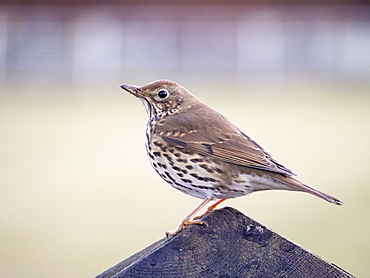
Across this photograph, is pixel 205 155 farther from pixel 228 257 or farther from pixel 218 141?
pixel 228 257

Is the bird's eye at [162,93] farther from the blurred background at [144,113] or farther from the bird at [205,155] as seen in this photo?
the blurred background at [144,113]

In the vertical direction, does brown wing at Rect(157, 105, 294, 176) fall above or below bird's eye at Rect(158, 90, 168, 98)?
below

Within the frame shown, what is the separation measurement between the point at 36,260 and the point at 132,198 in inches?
109

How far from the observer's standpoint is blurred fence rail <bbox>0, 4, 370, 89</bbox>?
25625mm

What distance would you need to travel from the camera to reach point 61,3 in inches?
1116

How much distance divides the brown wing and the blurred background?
3898 mm

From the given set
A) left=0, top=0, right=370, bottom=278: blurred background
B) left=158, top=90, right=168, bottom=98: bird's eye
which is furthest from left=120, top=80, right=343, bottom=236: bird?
left=0, top=0, right=370, bottom=278: blurred background

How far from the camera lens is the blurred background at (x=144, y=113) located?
28.5 ft

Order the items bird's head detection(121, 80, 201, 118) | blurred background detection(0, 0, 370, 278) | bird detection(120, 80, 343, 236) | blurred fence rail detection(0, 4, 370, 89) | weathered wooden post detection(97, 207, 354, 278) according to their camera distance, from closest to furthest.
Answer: weathered wooden post detection(97, 207, 354, 278), bird detection(120, 80, 343, 236), bird's head detection(121, 80, 201, 118), blurred background detection(0, 0, 370, 278), blurred fence rail detection(0, 4, 370, 89)

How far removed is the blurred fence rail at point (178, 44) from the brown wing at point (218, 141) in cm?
2105

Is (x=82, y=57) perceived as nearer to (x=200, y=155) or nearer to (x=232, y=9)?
(x=232, y=9)

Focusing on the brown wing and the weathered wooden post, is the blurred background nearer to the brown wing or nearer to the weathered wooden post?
the brown wing

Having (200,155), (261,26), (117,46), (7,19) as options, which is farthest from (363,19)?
(200,155)

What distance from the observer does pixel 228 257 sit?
1.99m
